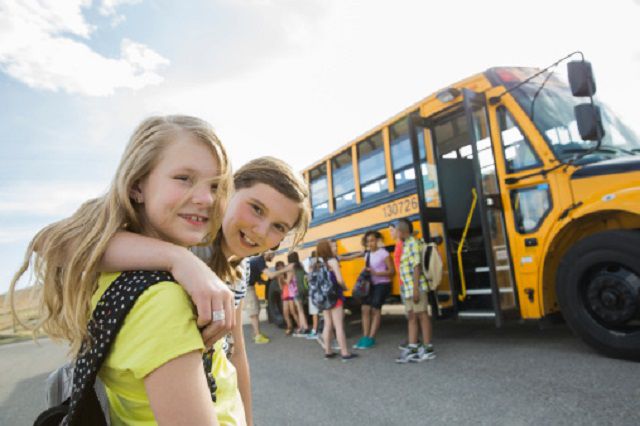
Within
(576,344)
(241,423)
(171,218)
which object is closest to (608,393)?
(576,344)

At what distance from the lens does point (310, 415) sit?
3.35 m

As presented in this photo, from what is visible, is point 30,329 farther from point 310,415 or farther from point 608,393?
point 608,393

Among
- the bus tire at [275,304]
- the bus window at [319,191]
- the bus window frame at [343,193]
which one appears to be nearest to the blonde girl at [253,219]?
the bus window frame at [343,193]

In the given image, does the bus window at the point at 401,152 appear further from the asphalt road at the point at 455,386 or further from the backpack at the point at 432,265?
the asphalt road at the point at 455,386

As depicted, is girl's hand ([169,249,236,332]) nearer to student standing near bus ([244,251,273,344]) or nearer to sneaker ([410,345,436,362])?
sneaker ([410,345,436,362])

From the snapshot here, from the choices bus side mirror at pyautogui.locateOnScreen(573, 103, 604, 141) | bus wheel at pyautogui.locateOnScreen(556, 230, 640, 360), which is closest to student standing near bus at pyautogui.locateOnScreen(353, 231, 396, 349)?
bus wheel at pyautogui.locateOnScreen(556, 230, 640, 360)

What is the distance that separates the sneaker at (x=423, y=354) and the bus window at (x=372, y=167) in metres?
2.32

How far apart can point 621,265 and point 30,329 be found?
163 inches

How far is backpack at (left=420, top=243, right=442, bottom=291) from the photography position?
16.1ft

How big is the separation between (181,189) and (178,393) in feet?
Answer: 1.41

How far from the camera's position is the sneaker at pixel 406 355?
4.70 meters

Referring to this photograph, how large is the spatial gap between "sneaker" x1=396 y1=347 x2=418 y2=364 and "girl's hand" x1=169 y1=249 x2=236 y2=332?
4.19 metres

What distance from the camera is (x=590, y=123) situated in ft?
12.1

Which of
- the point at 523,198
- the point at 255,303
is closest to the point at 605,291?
the point at 523,198
